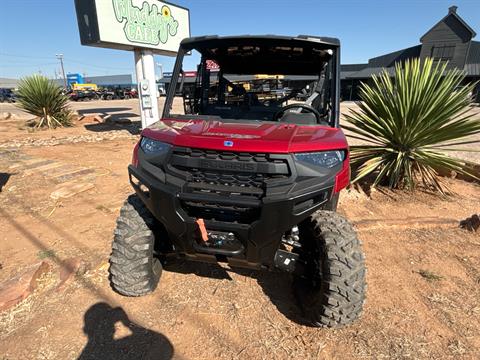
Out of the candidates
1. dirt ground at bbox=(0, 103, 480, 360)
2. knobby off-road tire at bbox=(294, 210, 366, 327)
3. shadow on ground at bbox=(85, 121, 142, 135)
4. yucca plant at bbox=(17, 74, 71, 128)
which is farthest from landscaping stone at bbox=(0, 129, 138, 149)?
knobby off-road tire at bbox=(294, 210, 366, 327)

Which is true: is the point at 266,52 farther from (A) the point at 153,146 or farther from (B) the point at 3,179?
(B) the point at 3,179

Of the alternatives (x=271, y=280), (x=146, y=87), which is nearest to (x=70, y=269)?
(x=271, y=280)

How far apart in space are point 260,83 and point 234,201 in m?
2.14

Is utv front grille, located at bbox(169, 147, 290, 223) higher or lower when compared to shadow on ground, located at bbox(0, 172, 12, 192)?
higher

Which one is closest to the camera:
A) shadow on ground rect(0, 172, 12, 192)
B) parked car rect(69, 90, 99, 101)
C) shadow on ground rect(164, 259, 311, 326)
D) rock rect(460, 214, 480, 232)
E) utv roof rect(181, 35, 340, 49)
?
shadow on ground rect(164, 259, 311, 326)

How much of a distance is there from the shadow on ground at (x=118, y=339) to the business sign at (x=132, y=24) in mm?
9136

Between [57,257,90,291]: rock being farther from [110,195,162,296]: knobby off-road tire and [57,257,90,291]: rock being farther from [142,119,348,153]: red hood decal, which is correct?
[142,119,348,153]: red hood decal

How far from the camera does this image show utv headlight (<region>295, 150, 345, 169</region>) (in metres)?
2.09

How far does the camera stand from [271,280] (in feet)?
10.1

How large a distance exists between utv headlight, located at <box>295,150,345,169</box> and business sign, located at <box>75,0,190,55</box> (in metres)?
9.48

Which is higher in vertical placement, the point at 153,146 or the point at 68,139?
the point at 153,146

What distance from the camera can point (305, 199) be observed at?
2.01 metres

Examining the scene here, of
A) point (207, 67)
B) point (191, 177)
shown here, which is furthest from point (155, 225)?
point (207, 67)

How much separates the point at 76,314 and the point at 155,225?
91 cm
